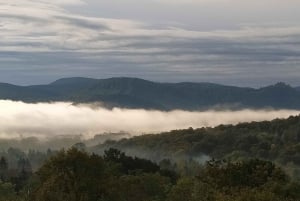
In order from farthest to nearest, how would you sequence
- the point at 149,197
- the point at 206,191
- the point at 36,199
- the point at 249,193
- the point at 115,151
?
the point at 115,151, the point at 149,197, the point at 206,191, the point at 36,199, the point at 249,193

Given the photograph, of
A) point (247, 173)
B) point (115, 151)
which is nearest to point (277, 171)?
point (247, 173)

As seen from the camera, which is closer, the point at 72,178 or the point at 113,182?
the point at 72,178

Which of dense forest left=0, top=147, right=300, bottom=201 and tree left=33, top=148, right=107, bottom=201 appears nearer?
dense forest left=0, top=147, right=300, bottom=201

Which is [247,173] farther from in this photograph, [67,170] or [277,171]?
[67,170]

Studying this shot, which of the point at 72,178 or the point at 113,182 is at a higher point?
the point at 72,178

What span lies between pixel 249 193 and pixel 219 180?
23.2 meters

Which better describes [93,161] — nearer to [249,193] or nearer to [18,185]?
[249,193]

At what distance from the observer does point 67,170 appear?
8669 centimetres

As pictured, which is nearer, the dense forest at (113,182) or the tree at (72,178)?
the dense forest at (113,182)

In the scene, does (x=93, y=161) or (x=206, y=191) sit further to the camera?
(x=206, y=191)

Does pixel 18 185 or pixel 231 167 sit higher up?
pixel 231 167

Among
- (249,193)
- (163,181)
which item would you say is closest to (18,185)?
(163,181)

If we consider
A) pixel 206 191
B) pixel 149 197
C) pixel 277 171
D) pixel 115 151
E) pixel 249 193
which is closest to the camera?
pixel 249 193

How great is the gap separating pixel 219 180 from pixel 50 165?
90.3 feet
